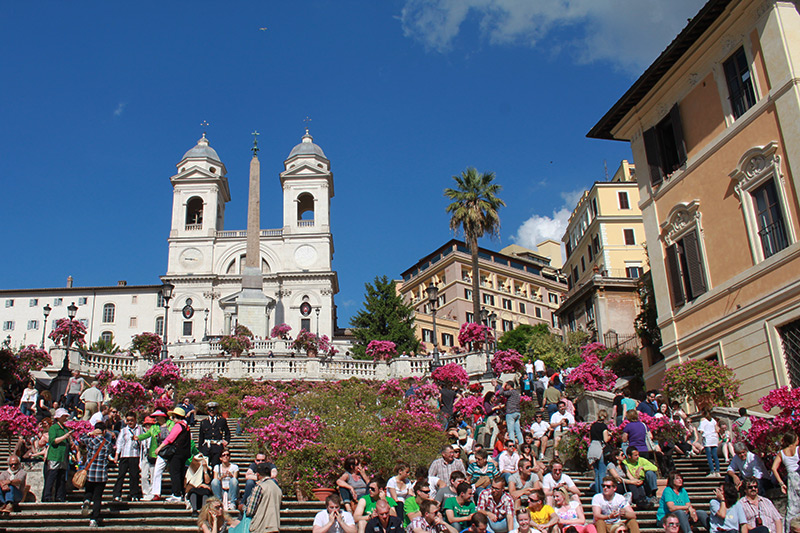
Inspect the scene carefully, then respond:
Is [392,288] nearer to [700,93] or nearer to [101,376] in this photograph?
[101,376]

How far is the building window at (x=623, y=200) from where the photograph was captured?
52925mm

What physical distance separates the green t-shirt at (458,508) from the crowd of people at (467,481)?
0.03 metres

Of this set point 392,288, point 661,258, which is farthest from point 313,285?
point 661,258

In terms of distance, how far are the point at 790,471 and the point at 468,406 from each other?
9.31 metres

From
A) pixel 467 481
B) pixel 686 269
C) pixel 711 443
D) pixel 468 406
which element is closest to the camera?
pixel 467 481

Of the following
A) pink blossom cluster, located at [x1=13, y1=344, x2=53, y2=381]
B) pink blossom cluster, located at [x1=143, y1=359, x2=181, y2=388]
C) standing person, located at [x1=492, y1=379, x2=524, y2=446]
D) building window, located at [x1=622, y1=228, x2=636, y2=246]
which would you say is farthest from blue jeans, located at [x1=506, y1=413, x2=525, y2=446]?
building window, located at [x1=622, y1=228, x2=636, y2=246]

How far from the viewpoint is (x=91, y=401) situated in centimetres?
2097

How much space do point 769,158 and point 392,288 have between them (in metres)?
39.1

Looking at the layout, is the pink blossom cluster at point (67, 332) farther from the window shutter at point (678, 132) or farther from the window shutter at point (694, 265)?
the window shutter at point (678, 132)

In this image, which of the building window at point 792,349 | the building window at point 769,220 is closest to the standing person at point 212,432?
the building window at point 792,349

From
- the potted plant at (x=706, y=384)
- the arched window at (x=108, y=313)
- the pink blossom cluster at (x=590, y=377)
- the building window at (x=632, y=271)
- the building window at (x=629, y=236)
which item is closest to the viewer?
the potted plant at (x=706, y=384)

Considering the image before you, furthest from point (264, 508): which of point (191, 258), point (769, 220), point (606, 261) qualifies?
point (191, 258)

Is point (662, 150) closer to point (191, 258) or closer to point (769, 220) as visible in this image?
point (769, 220)

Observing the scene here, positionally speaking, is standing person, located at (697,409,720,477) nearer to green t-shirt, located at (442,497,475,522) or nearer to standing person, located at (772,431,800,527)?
standing person, located at (772,431,800,527)
